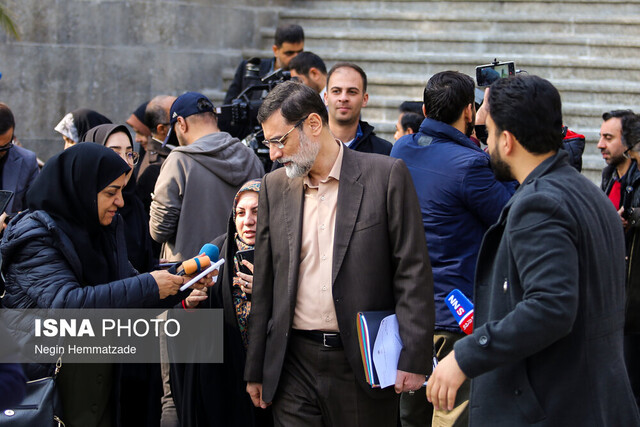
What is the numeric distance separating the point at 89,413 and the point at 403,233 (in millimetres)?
1709

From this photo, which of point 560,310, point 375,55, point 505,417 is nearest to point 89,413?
point 505,417

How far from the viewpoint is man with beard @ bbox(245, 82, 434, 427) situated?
3.41m

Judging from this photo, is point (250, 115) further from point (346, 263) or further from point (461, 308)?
point (461, 308)

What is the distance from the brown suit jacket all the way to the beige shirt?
0.14 ft

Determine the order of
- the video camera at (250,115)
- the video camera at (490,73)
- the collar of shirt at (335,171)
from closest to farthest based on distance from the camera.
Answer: the collar of shirt at (335,171) < the video camera at (490,73) < the video camera at (250,115)

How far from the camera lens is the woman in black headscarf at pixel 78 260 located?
3607mm

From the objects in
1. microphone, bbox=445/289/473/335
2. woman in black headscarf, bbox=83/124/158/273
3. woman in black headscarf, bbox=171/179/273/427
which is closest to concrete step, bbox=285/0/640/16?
woman in black headscarf, bbox=83/124/158/273

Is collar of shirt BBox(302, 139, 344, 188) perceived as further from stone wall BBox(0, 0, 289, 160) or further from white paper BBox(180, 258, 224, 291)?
stone wall BBox(0, 0, 289, 160)

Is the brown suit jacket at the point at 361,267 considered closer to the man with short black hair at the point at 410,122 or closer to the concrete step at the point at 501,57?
the man with short black hair at the point at 410,122

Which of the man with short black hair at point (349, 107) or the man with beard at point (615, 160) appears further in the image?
the man with beard at point (615, 160)

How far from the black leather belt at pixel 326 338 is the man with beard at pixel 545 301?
764 millimetres

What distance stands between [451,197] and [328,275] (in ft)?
3.21

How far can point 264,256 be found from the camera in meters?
3.64

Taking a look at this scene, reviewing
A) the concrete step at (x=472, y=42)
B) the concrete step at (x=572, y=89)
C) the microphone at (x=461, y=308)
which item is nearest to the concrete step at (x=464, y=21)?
the concrete step at (x=472, y=42)
